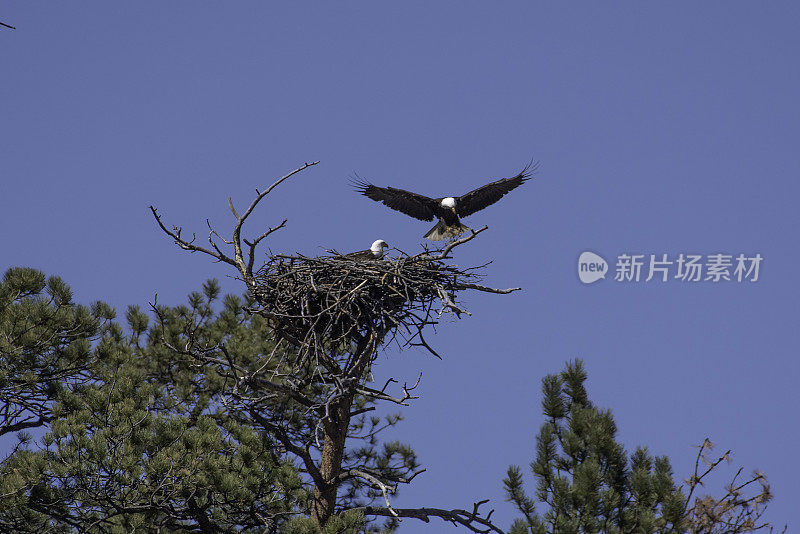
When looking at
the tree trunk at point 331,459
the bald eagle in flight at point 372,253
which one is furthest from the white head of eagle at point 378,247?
the tree trunk at point 331,459

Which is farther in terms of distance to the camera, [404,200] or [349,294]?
[404,200]

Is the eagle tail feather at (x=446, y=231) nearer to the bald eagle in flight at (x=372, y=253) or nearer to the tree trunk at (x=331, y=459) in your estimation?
the bald eagle in flight at (x=372, y=253)

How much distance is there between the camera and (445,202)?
35.7 feet

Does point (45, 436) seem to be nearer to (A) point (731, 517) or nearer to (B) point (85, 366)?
(B) point (85, 366)

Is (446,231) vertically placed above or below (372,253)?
above

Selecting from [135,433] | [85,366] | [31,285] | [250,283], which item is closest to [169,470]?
[135,433]

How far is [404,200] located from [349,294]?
325cm

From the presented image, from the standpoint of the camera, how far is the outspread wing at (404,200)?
36.2 feet

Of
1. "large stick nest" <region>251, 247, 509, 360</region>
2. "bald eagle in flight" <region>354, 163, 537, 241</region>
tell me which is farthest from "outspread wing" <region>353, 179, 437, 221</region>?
"large stick nest" <region>251, 247, 509, 360</region>

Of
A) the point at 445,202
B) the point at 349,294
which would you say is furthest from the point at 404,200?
the point at 349,294

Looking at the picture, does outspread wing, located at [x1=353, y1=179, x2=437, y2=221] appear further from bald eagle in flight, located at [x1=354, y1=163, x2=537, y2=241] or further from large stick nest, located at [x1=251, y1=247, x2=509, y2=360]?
large stick nest, located at [x1=251, y1=247, x2=509, y2=360]

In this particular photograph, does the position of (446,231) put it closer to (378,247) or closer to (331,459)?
(378,247)

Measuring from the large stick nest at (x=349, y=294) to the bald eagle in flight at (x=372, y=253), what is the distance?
41cm

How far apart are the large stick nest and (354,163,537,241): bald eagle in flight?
8.14 feet
